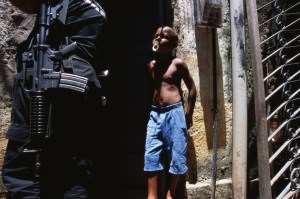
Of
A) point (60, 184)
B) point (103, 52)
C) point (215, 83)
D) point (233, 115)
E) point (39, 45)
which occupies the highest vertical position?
point (103, 52)

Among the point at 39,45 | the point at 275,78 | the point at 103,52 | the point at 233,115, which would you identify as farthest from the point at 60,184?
the point at 275,78

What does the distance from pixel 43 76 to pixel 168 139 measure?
55.1 inches

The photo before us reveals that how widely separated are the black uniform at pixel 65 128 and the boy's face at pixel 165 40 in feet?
2.71

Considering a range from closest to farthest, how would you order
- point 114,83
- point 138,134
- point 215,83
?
point 215,83 → point 138,134 → point 114,83

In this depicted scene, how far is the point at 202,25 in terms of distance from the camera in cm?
353

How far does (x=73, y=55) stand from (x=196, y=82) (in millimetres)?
1575

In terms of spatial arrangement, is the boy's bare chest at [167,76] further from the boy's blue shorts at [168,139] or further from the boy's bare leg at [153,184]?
the boy's bare leg at [153,184]

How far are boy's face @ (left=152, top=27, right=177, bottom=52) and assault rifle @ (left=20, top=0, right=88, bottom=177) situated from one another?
107 cm

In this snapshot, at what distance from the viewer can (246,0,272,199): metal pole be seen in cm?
228

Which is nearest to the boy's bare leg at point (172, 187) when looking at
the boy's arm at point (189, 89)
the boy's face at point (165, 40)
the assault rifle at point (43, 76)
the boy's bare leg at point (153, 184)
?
the boy's bare leg at point (153, 184)

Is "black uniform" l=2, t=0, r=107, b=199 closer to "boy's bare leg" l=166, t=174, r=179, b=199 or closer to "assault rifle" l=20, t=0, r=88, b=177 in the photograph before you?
"assault rifle" l=20, t=0, r=88, b=177

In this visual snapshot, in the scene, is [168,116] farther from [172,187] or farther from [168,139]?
[172,187]

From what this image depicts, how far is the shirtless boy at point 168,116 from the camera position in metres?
3.21

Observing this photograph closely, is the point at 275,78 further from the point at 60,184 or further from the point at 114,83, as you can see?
the point at 60,184
